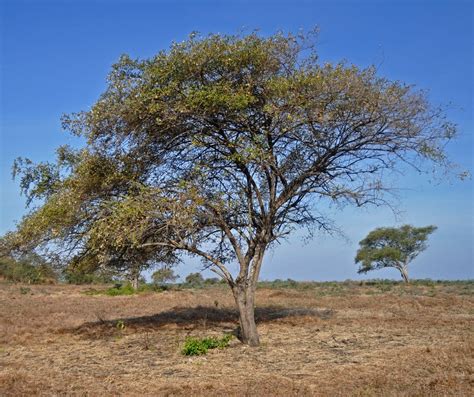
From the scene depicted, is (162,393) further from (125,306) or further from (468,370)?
(125,306)

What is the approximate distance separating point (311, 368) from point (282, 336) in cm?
496

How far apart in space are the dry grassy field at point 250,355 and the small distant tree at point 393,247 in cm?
4141

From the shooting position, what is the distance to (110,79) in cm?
1389

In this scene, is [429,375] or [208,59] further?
[208,59]

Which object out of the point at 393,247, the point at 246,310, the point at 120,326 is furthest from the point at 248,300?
the point at 393,247

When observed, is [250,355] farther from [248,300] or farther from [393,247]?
[393,247]

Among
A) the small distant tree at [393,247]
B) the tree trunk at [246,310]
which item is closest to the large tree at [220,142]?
the tree trunk at [246,310]

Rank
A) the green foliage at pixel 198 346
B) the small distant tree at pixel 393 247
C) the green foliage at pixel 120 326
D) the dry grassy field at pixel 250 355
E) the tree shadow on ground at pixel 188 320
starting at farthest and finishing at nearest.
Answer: the small distant tree at pixel 393 247, the tree shadow on ground at pixel 188 320, the green foliage at pixel 120 326, the green foliage at pixel 198 346, the dry grassy field at pixel 250 355

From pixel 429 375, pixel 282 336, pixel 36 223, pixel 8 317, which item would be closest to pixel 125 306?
pixel 8 317

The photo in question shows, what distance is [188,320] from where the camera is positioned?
19.8 metres

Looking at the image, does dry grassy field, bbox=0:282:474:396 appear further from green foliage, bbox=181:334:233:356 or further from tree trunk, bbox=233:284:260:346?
tree trunk, bbox=233:284:260:346

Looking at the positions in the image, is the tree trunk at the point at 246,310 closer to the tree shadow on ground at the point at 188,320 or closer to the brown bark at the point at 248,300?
the brown bark at the point at 248,300

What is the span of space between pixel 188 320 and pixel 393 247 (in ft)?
163

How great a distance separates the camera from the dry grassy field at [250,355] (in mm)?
9306
